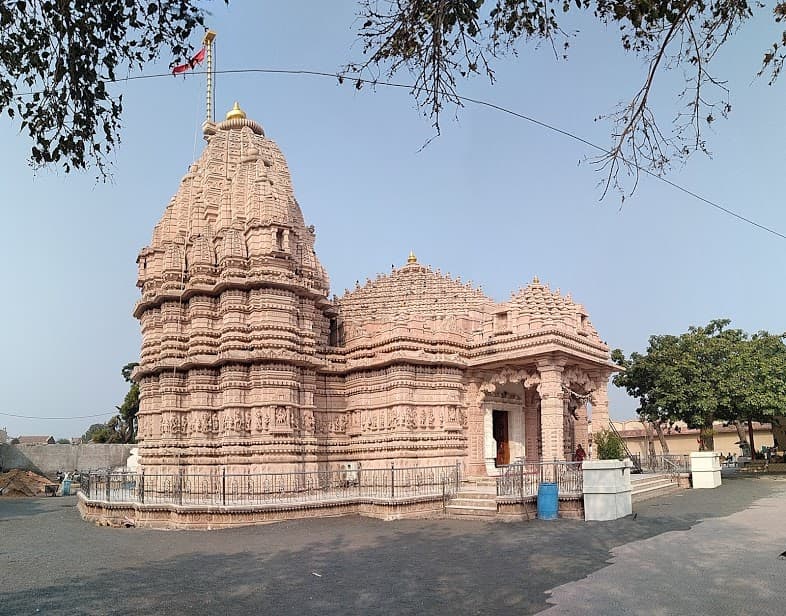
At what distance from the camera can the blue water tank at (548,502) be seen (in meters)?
16.5

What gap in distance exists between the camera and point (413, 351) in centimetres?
2191

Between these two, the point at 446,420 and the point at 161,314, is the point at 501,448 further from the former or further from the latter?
the point at 161,314

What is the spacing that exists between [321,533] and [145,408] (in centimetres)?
1065

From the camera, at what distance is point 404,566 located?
11164mm

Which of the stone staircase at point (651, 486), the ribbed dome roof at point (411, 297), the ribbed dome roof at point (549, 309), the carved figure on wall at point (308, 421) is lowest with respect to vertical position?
the stone staircase at point (651, 486)

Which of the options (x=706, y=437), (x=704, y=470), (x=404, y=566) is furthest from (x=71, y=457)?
(x=706, y=437)

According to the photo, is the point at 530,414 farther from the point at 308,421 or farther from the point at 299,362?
the point at 299,362

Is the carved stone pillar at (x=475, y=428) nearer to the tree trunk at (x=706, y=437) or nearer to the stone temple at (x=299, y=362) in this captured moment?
the stone temple at (x=299, y=362)

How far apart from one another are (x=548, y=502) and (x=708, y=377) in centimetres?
1576

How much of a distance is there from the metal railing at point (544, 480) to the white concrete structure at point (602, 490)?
2.90 feet

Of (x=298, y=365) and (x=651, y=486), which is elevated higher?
(x=298, y=365)

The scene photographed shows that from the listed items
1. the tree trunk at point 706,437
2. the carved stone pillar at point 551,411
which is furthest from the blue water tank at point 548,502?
the tree trunk at point 706,437

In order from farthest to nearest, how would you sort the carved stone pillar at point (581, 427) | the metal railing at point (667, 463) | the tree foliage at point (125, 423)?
the tree foliage at point (125, 423) < the metal railing at point (667, 463) < the carved stone pillar at point (581, 427)

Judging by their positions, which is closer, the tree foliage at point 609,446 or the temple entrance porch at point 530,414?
the temple entrance porch at point 530,414
